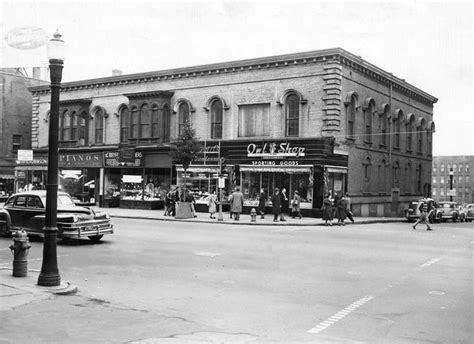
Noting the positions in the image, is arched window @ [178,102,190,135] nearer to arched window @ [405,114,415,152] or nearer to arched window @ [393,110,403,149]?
arched window @ [393,110,403,149]

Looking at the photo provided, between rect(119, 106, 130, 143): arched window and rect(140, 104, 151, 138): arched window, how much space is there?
145 cm

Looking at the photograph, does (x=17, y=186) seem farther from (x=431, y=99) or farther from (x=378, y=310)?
(x=378, y=310)

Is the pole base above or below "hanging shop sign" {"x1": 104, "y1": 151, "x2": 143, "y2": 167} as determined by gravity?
below

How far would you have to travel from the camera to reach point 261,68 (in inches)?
1235

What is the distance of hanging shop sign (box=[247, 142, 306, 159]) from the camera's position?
97.5 ft

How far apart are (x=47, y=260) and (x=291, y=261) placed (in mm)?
6088

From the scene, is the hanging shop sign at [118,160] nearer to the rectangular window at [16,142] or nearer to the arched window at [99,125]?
the arched window at [99,125]

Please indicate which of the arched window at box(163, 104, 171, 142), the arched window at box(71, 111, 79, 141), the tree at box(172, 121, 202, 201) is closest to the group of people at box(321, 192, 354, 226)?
the tree at box(172, 121, 202, 201)

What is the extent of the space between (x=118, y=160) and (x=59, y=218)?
21.7 m

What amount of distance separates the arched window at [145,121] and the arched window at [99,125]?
4.14 metres

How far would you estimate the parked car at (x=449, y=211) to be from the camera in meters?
36.4

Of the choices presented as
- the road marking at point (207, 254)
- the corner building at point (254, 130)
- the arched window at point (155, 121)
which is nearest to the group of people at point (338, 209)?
the corner building at point (254, 130)

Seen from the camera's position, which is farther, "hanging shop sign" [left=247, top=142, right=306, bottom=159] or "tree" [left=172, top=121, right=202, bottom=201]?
"hanging shop sign" [left=247, top=142, right=306, bottom=159]

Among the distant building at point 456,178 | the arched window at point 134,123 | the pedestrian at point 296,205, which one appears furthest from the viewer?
the distant building at point 456,178
